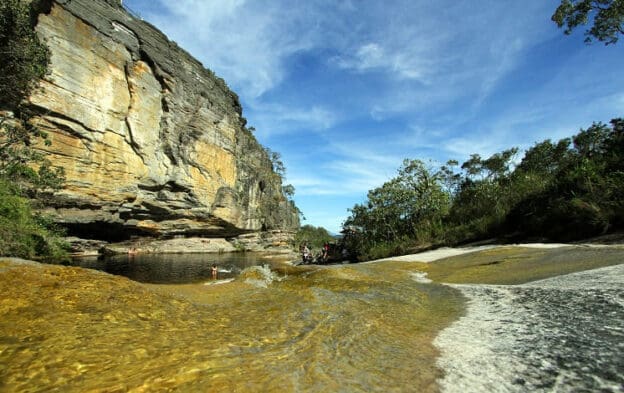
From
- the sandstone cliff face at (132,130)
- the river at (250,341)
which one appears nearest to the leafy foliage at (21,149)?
the sandstone cliff face at (132,130)

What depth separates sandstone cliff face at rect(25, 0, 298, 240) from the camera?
2536cm

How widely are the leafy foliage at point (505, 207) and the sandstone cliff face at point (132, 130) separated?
73.1 ft

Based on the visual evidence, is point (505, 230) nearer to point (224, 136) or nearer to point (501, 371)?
point (501, 371)

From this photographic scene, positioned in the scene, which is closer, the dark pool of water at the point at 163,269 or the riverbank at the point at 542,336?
the riverbank at the point at 542,336

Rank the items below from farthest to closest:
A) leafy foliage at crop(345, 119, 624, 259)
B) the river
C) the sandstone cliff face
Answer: the sandstone cliff face
leafy foliage at crop(345, 119, 624, 259)
the river

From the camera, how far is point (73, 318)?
3.25 metres

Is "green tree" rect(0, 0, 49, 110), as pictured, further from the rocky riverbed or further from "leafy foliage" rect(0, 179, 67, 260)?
the rocky riverbed

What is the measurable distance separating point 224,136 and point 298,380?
45.4m

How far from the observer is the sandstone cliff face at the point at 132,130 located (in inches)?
998

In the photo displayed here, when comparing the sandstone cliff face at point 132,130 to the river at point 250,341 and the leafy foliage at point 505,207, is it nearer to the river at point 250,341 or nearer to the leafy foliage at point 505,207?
the leafy foliage at point 505,207

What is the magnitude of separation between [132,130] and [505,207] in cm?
3415

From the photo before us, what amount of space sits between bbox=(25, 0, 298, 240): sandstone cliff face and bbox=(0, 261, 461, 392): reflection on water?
2776 centimetres

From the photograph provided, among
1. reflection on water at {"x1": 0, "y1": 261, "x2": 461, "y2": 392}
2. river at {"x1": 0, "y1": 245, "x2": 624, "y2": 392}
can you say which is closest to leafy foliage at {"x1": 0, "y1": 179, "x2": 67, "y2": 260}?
river at {"x1": 0, "y1": 245, "x2": 624, "y2": 392}

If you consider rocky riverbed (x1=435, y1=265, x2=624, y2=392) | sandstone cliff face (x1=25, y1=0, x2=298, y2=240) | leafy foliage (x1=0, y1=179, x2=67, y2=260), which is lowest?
rocky riverbed (x1=435, y1=265, x2=624, y2=392)
